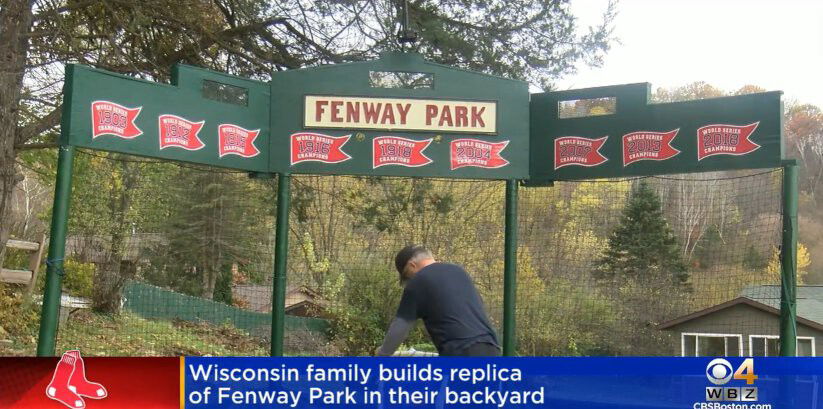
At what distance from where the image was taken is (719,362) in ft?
15.6

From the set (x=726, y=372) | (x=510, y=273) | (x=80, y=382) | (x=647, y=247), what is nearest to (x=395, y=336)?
(x=80, y=382)

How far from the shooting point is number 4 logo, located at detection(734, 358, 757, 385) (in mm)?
4785

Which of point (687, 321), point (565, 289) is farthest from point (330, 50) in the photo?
point (687, 321)

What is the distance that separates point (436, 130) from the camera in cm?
835

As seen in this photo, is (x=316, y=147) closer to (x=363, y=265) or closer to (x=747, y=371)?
(x=747, y=371)

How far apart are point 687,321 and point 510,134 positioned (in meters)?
14.8

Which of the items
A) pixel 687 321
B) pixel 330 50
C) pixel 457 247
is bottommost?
pixel 687 321

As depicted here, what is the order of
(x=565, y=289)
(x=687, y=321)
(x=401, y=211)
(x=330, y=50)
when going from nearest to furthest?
(x=330, y=50) < (x=401, y=211) < (x=565, y=289) < (x=687, y=321)

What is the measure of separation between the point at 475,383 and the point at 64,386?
2.39 meters

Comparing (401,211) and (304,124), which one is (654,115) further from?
(401,211)

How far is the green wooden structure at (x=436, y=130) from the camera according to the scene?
7.76 meters

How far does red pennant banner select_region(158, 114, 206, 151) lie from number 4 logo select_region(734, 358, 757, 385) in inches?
204

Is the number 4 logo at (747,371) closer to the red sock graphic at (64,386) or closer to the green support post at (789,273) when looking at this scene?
the green support post at (789,273)

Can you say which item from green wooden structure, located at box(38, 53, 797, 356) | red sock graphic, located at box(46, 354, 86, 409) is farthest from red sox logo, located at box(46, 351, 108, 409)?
green wooden structure, located at box(38, 53, 797, 356)
